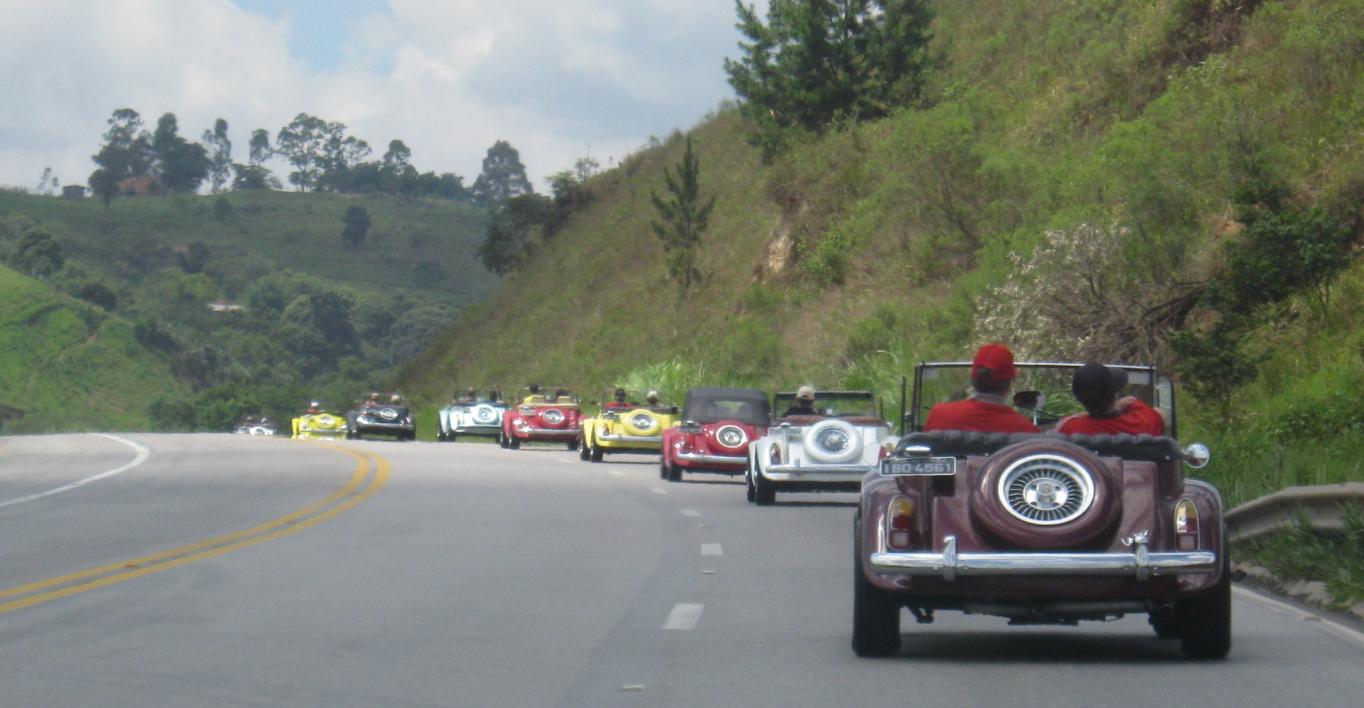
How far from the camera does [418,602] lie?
11.8 metres

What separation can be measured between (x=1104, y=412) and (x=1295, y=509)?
13.9ft

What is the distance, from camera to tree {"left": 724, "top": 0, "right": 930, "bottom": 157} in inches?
2179

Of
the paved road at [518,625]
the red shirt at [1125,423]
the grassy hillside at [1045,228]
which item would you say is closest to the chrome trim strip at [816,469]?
the paved road at [518,625]

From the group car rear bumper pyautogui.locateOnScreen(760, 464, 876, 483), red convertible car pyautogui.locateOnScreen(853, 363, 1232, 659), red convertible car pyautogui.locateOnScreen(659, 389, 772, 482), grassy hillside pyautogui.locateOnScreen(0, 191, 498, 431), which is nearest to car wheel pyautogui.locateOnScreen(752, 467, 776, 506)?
car rear bumper pyautogui.locateOnScreen(760, 464, 876, 483)

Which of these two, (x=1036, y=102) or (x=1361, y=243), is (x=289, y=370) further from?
(x=1361, y=243)

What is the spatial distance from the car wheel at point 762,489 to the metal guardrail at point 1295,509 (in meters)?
8.29

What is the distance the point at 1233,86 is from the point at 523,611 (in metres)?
23.8

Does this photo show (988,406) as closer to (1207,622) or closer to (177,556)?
(1207,622)

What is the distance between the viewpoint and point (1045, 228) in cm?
3269

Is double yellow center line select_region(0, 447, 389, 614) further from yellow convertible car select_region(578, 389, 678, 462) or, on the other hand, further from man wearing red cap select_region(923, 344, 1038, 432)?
yellow convertible car select_region(578, 389, 678, 462)

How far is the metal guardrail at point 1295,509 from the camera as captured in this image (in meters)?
12.1

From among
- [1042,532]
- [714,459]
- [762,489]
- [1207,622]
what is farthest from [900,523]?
[714,459]

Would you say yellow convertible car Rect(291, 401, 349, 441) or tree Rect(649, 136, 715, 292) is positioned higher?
tree Rect(649, 136, 715, 292)

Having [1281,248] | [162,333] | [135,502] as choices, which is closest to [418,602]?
[135,502]
